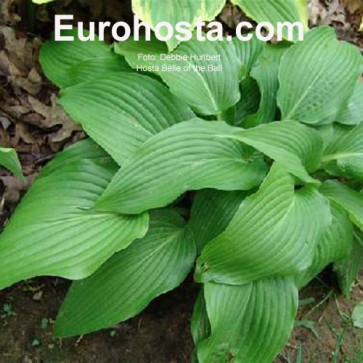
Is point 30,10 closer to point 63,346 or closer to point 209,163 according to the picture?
point 209,163

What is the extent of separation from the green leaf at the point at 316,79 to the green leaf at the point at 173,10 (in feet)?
1.05

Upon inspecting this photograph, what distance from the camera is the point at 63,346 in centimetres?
210

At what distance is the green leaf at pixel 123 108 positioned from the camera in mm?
2023

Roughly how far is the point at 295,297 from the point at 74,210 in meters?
0.70

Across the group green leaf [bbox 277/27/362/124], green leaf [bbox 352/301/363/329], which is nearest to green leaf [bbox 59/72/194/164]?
green leaf [bbox 277/27/362/124]

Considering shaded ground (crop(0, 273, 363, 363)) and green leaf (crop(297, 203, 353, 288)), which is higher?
green leaf (crop(297, 203, 353, 288))

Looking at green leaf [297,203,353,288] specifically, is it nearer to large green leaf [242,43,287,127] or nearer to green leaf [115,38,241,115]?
large green leaf [242,43,287,127]

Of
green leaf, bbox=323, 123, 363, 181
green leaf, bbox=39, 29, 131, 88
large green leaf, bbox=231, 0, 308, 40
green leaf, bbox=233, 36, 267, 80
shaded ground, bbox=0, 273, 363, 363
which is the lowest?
shaded ground, bbox=0, 273, 363, 363

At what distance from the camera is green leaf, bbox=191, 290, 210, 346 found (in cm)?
197

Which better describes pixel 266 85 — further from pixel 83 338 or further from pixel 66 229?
pixel 83 338

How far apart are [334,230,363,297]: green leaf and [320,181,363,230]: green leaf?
0.60ft

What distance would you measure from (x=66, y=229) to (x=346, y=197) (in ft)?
3.02

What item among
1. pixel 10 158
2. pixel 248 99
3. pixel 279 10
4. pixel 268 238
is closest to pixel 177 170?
pixel 268 238

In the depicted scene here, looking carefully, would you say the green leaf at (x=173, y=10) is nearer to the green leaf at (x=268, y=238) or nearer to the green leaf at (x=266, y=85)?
the green leaf at (x=266, y=85)
